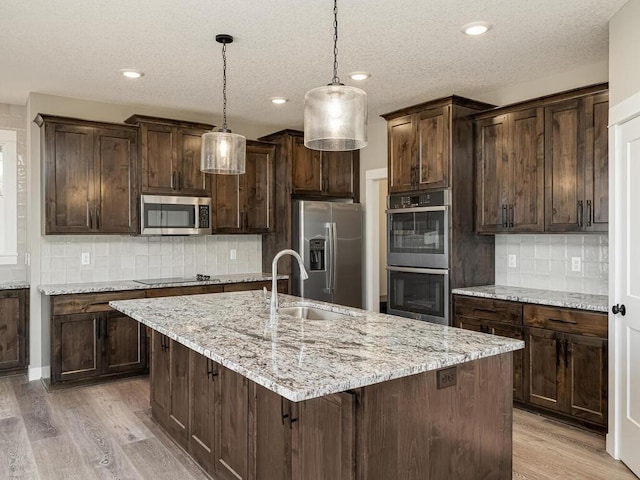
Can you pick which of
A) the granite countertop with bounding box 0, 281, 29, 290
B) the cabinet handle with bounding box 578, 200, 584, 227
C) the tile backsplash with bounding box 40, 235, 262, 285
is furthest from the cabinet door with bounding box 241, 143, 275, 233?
the cabinet handle with bounding box 578, 200, 584, 227

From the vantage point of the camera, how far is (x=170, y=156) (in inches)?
197

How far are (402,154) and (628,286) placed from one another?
2.29 m

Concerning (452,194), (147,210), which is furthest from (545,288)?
(147,210)

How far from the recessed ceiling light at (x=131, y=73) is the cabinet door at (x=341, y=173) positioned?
7.55ft

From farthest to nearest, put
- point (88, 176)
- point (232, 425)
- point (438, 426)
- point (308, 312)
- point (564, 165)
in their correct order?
1. point (88, 176)
2. point (564, 165)
3. point (308, 312)
4. point (232, 425)
5. point (438, 426)

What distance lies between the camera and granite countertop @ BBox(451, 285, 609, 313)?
3416 millimetres

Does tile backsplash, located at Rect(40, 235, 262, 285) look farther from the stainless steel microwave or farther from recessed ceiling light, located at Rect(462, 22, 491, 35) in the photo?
recessed ceiling light, located at Rect(462, 22, 491, 35)

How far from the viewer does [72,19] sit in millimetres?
3057

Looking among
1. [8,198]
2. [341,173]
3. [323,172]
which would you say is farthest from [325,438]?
[8,198]

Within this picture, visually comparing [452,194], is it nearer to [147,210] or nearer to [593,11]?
[593,11]

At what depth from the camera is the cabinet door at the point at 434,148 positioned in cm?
430

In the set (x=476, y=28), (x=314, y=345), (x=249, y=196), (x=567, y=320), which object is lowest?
(x=567, y=320)

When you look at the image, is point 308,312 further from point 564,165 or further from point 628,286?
point 564,165

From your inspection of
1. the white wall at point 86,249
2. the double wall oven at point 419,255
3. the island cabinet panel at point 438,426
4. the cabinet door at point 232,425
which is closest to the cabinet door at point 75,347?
the white wall at point 86,249
